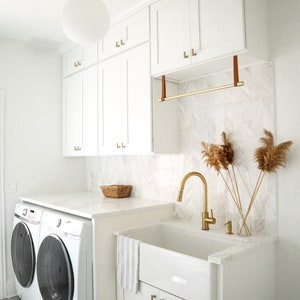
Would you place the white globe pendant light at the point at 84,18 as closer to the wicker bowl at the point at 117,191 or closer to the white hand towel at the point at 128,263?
the white hand towel at the point at 128,263

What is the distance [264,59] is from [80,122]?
1.89 m

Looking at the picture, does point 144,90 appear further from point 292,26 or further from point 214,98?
point 292,26

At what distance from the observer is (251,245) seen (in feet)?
5.82

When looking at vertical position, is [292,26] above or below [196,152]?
above

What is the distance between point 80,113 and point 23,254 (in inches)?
55.6

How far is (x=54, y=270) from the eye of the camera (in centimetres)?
240

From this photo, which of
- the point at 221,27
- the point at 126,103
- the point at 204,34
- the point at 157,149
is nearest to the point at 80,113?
the point at 126,103

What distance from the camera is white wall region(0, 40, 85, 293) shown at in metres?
3.16

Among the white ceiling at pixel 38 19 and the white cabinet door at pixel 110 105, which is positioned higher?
the white ceiling at pixel 38 19

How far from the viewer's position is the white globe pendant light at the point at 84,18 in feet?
4.59

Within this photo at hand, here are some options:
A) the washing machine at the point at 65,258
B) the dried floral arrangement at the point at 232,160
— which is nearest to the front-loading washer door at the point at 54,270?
the washing machine at the point at 65,258

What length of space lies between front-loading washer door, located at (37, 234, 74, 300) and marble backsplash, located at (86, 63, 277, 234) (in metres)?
0.88

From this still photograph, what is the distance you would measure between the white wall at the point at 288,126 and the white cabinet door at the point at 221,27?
0.31 meters

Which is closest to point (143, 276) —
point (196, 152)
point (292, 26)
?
point (196, 152)
